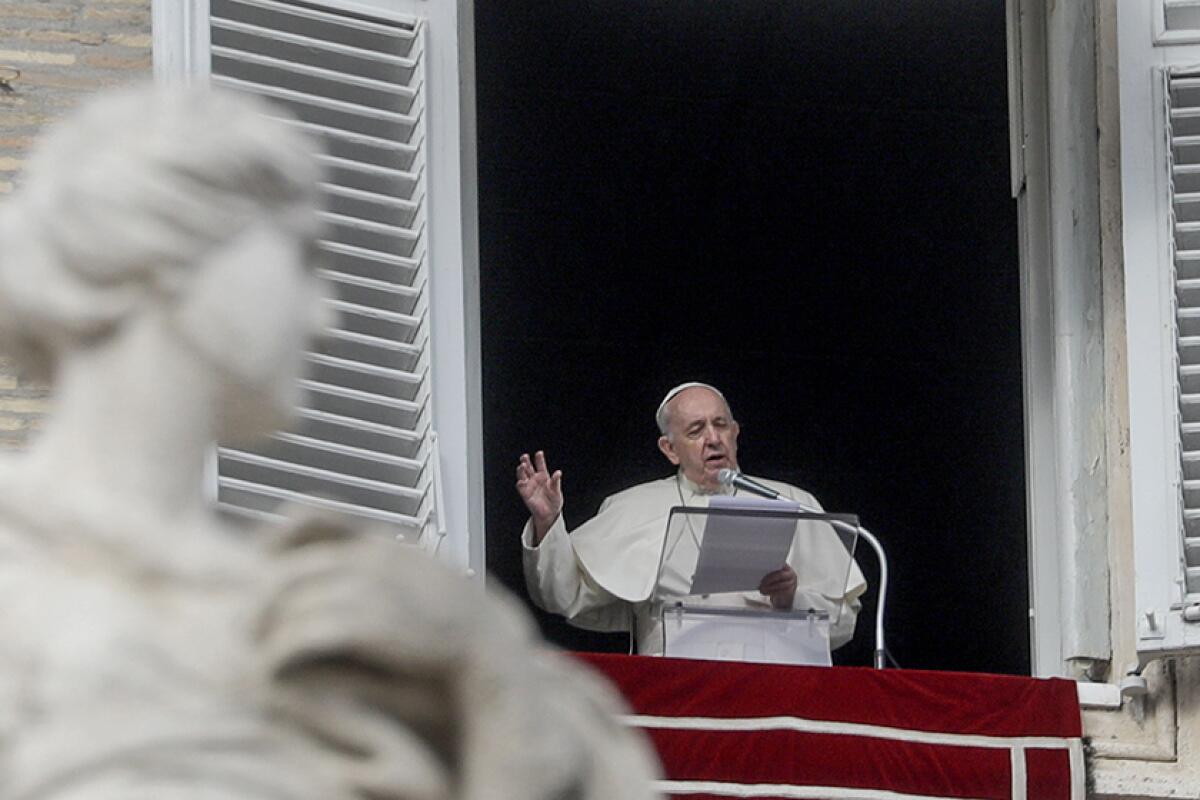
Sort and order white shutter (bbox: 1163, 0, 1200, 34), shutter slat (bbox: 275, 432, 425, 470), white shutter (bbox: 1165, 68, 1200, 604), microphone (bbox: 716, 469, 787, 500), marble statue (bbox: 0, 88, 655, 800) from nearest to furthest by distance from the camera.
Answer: marble statue (bbox: 0, 88, 655, 800), shutter slat (bbox: 275, 432, 425, 470), white shutter (bbox: 1165, 68, 1200, 604), white shutter (bbox: 1163, 0, 1200, 34), microphone (bbox: 716, 469, 787, 500)

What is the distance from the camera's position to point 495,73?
1214 centimetres

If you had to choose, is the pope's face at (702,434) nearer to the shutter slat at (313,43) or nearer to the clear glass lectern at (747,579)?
the clear glass lectern at (747,579)

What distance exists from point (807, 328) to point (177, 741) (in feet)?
34.8

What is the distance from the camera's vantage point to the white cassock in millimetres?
8781

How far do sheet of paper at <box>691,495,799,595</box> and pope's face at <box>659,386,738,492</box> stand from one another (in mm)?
1478

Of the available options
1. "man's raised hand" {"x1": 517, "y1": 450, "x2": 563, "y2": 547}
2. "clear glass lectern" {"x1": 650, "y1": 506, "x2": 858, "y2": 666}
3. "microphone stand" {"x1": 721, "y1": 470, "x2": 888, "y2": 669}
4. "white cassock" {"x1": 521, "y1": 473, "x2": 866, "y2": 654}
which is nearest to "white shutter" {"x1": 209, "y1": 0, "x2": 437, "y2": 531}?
"clear glass lectern" {"x1": 650, "y1": 506, "x2": 858, "y2": 666}

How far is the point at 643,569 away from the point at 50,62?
219 centimetres

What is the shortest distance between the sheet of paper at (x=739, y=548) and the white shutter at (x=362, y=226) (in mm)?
675

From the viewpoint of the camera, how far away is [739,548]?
312 inches

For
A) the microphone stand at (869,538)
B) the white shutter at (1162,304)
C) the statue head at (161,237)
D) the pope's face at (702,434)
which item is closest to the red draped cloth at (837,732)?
the microphone stand at (869,538)

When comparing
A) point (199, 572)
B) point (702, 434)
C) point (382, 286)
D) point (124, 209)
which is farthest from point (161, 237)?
point (702, 434)

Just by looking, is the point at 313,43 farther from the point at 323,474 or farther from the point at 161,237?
the point at 161,237

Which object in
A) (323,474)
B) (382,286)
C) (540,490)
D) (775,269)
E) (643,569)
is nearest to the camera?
(323,474)

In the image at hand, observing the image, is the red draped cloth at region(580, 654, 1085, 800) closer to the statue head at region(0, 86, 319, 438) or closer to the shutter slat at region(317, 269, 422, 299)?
→ the shutter slat at region(317, 269, 422, 299)
